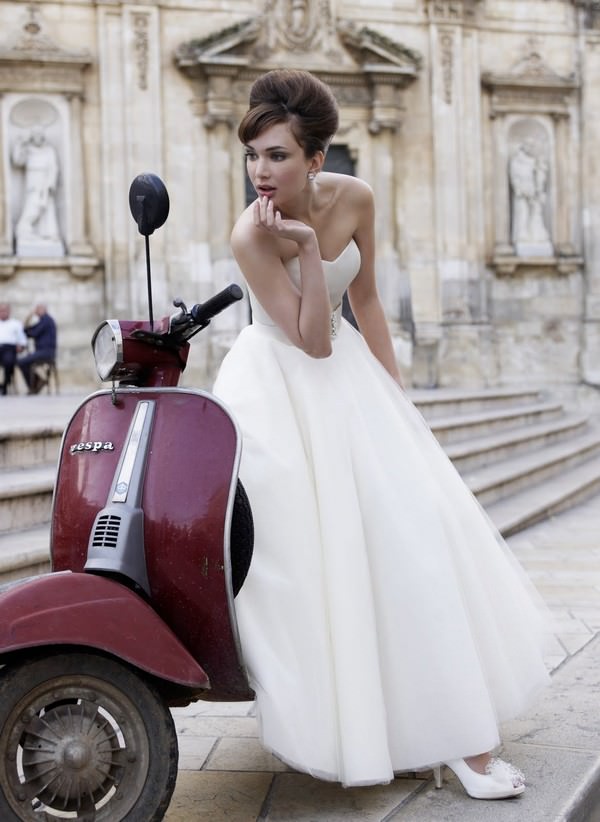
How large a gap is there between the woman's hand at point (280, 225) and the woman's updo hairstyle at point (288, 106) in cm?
15

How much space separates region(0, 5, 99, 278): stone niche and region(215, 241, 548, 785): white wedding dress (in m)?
12.6

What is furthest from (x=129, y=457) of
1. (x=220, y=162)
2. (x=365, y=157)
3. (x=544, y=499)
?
(x=365, y=157)

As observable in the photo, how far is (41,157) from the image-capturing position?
580 inches

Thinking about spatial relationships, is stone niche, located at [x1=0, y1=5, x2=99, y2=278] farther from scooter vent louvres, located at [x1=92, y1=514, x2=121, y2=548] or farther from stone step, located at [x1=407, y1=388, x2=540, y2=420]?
scooter vent louvres, located at [x1=92, y1=514, x2=121, y2=548]

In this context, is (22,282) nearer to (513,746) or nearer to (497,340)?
(497,340)

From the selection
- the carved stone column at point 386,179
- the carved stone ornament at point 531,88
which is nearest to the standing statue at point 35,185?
the carved stone column at point 386,179

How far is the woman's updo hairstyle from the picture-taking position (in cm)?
241

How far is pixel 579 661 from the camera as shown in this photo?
12.7ft

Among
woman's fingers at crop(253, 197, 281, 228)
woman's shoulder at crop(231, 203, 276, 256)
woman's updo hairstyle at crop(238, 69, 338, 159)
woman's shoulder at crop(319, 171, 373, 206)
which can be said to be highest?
woman's updo hairstyle at crop(238, 69, 338, 159)

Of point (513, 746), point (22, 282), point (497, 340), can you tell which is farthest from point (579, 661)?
point (497, 340)

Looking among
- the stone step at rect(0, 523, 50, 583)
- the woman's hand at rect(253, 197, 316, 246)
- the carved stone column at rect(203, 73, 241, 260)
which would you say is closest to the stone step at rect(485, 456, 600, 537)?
the stone step at rect(0, 523, 50, 583)

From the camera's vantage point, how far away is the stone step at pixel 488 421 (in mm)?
9742

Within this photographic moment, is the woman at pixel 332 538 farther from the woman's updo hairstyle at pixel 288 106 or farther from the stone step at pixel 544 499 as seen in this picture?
the stone step at pixel 544 499

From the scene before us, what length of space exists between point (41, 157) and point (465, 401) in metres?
6.48
